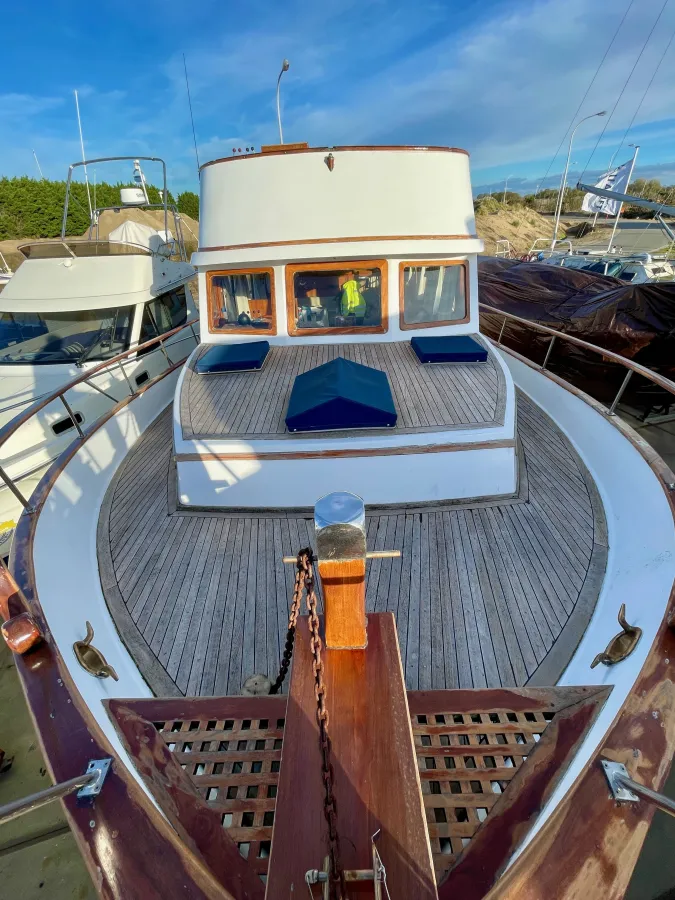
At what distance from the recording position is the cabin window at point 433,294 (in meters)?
5.04

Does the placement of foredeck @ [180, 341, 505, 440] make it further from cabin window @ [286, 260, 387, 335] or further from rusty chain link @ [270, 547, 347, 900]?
rusty chain link @ [270, 547, 347, 900]

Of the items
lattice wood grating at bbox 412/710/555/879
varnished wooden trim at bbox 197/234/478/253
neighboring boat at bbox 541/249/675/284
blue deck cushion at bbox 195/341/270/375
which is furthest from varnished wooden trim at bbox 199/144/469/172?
neighboring boat at bbox 541/249/675/284

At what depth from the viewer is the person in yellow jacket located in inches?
197

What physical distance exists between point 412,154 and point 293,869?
5.42 m

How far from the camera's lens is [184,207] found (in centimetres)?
3391

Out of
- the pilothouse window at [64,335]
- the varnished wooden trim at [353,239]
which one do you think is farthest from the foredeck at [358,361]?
the pilothouse window at [64,335]

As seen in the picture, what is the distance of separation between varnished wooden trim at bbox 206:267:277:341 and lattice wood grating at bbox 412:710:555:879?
4.35m

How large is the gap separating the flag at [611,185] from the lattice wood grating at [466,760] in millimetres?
23629

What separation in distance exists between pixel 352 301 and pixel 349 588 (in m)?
4.05

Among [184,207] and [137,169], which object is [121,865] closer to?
[137,169]

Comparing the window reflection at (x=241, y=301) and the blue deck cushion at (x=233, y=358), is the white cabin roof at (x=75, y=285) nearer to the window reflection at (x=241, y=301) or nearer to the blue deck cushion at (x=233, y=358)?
the window reflection at (x=241, y=301)

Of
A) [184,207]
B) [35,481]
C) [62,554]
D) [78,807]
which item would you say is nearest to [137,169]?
[35,481]

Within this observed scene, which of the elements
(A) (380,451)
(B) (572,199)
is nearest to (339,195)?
(A) (380,451)

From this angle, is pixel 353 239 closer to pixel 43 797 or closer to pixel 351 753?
pixel 351 753
